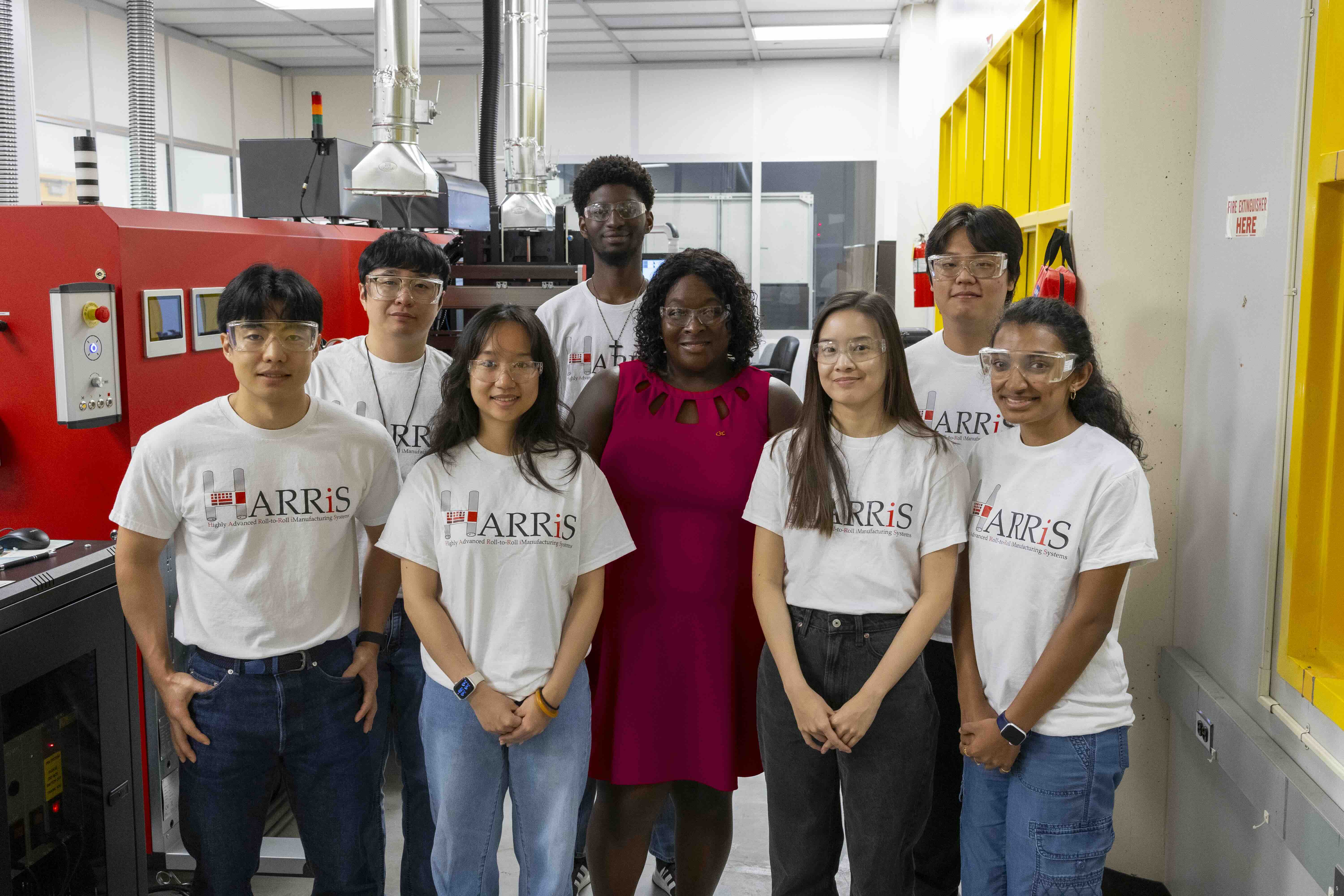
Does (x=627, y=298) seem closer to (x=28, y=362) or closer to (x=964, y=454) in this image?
(x=964, y=454)

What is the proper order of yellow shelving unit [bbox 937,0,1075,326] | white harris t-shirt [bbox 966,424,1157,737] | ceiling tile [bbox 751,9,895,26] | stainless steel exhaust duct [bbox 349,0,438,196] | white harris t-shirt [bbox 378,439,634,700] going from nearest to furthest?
white harris t-shirt [bbox 966,424,1157,737]
white harris t-shirt [bbox 378,439,634,700]
stainless steel exhaust duct [bbox 349,0,438,196]
yellow shelving unit [bbox 937,0,1075,326]
ceiling tile [bbox 751,9,895,26]

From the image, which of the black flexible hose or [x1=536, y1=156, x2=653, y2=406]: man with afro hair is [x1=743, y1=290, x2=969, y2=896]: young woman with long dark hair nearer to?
[x1=536, y1=156, x2=653, y2=406]: man with afro hair

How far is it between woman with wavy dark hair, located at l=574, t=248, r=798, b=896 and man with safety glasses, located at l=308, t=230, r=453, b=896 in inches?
13.9

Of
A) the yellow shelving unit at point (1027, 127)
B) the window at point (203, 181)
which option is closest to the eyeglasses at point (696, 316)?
the yellow shelving unit at point (1027, 127)

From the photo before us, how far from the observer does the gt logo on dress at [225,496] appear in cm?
166

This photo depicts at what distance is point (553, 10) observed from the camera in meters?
6.94

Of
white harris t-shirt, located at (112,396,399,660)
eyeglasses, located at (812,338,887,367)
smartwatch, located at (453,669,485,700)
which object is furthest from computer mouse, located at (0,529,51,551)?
eyeglasses, located at (812,338,887,367)

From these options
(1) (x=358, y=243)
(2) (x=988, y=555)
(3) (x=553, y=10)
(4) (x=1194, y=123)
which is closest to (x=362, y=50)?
(3) (x=553, y=10)

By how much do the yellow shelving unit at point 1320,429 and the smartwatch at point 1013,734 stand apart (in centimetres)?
50

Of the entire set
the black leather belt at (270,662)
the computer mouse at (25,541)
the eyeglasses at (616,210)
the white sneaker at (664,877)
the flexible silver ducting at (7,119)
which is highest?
the flexible silver ducting at (7,119)

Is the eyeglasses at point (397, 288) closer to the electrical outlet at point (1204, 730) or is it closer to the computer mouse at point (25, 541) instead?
the computer mouse at point (25, 541)

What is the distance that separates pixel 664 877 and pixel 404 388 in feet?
4.47

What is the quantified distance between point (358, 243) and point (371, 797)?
7.17ft

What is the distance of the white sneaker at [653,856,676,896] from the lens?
2482mm
